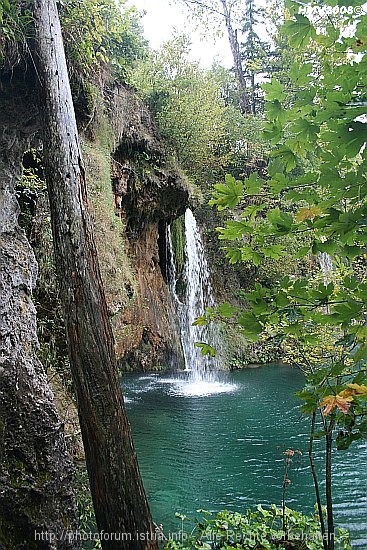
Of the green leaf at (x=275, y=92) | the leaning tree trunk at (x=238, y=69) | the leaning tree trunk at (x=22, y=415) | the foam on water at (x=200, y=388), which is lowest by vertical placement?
the foam on water at (x=200, y=388)

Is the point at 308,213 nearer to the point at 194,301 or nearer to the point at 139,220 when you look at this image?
the point at 139,220

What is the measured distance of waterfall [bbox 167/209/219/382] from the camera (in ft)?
46.1

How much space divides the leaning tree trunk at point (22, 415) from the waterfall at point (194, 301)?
31.9 ft

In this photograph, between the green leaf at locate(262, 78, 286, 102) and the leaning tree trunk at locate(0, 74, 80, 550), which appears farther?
the leaning tree trunk at locate(0, 74, 80, 550)

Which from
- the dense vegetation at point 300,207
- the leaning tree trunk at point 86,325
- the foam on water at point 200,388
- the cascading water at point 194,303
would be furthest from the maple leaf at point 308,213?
the cascading water at point 194,303

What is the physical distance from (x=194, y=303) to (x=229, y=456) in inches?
317

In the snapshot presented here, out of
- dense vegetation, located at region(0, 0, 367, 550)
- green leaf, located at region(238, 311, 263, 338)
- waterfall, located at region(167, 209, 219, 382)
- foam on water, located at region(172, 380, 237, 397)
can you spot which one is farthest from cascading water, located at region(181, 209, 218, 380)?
green leaf, located at region(238, 311, 263, 338)

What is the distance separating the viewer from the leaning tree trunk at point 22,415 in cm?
335

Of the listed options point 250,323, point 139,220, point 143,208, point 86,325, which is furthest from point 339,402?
point 139,220

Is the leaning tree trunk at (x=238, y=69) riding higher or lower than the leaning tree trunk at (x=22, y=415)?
higher

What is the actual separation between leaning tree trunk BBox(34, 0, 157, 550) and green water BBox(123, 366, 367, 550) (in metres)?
1.89

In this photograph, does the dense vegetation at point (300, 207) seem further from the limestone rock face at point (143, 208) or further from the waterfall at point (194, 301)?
the waterfall at point (194, 301)

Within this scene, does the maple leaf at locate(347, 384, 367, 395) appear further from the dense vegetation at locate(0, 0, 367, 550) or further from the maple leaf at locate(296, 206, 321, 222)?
the maple leaf at locate(296, 206, 321, 222)

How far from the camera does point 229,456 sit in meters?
6.43
